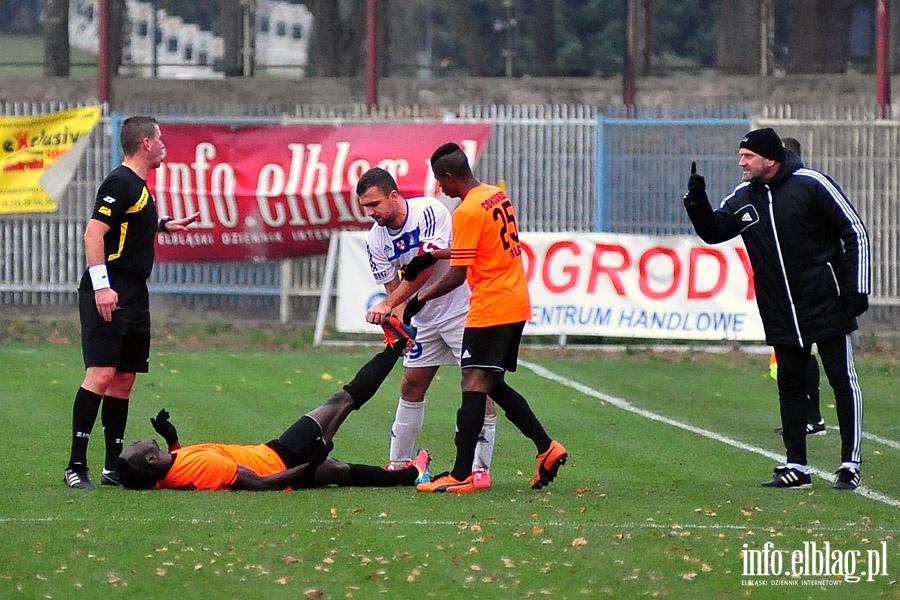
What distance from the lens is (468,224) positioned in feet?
27.4

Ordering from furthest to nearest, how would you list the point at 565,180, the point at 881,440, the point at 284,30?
the point at 284,30
the point at 565,180
the point at 881,440

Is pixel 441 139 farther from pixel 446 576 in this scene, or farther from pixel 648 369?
pixel 446 576

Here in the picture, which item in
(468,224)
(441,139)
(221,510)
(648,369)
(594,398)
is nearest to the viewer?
(221,510)

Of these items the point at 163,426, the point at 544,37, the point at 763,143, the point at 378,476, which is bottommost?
the point at 378,476

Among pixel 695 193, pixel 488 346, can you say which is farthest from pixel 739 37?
pixel 488 346

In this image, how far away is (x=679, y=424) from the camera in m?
12.1

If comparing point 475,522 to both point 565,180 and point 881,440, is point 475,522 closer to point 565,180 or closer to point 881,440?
point 881,440

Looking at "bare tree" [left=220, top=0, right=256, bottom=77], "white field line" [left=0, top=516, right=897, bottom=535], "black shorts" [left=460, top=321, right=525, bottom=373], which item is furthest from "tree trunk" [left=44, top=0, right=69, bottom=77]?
"white field line" [left=0, top=516, right=897, bottom=535]

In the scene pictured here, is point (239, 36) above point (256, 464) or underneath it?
above

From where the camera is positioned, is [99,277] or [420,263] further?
[420,263]

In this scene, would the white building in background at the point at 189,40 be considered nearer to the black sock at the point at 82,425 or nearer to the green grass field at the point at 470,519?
the green grass field at the point at 470,519

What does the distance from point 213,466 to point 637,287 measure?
10105 mm

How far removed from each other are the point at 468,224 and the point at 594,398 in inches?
225

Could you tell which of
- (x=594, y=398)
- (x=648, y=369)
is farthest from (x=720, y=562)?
(x=648, y=369)
